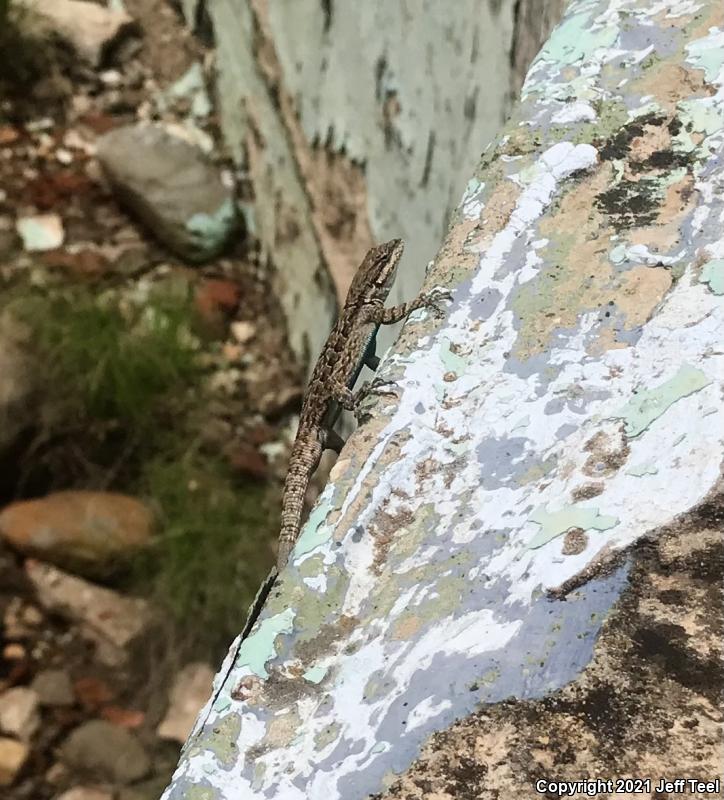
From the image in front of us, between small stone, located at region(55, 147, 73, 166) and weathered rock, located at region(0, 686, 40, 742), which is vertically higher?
small stone, located at region(55, 147, 73, 166)

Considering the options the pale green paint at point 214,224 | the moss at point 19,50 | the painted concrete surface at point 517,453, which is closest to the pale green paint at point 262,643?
the painted concrete surface at point 517,453

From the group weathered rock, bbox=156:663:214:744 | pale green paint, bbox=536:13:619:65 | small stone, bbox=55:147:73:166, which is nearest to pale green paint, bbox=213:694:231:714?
pale green paint, bbox=536:13:619:65

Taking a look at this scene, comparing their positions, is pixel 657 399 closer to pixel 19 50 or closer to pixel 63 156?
pixel 63 156

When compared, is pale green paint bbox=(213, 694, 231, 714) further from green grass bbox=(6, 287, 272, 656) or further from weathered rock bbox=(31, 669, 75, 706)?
weathered rock bbox=(31, 669, 75, 706)

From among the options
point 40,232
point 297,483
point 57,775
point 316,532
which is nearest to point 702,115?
point 316,532

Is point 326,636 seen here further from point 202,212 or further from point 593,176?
point 202,212

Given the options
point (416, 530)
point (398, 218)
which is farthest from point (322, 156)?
point (416, 530)
